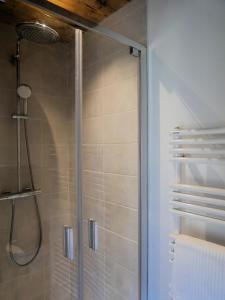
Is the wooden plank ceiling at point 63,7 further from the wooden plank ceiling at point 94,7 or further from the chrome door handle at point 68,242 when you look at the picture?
the chrome door handle at point 68,242

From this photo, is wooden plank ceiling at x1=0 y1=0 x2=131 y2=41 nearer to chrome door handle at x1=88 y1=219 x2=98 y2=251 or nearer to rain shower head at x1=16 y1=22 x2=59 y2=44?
rain shower head at x1=16 y1=22 x2=59 y2=44

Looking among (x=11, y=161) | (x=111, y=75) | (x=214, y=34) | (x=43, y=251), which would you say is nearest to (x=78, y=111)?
(x=111, y=75)

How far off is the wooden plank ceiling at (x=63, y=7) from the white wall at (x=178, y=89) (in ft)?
1.16

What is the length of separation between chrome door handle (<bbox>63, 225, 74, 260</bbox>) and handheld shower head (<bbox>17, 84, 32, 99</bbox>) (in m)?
1.07

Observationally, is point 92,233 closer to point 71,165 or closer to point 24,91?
point 71,165

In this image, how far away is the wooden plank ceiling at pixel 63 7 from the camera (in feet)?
4.29

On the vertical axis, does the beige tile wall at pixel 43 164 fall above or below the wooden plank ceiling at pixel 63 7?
below

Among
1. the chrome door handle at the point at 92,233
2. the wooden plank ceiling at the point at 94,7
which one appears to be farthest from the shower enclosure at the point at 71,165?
the wooden plank ceiling at the point at 94,7

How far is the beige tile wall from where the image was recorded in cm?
172

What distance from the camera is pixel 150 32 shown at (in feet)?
4.96

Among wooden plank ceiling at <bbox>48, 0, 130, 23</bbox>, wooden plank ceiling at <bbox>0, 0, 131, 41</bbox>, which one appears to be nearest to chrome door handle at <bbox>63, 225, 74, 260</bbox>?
wooden plank ceiling at <bbox>0, 0, 131, 41</bbox>

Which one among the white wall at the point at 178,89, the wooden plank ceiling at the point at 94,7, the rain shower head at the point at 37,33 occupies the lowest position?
the white wall at the point at 178,89

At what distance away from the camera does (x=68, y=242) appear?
64.6 inches

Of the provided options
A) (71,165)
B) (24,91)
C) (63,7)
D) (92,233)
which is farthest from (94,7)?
(92,233)
